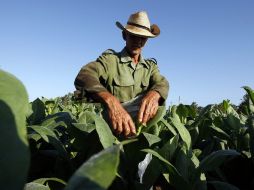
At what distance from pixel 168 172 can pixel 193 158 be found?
179mm

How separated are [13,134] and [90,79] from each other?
7.24ft

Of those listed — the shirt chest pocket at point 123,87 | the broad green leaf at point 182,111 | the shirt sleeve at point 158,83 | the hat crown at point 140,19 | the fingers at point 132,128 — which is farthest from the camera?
the hat crown at point 140,19

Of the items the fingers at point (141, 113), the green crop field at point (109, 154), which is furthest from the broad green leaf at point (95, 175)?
the fingers at point (141, 113)

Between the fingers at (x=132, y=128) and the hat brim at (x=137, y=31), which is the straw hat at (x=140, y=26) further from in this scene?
the fingers at (x=132, y=128)

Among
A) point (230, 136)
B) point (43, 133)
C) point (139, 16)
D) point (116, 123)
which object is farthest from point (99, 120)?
point (139, 16)

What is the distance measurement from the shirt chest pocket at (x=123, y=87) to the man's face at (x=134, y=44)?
0.70 ft

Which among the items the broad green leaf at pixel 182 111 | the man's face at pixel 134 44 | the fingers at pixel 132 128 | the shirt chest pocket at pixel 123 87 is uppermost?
the man's face at pixel 134 44

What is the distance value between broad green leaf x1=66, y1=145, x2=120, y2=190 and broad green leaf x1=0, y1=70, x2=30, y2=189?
8 centimetres

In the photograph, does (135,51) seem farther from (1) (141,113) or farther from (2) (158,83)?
(1) (141,113)

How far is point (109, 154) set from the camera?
563mm

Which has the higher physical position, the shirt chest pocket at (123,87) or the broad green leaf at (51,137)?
the broad green leaf at (51,137)

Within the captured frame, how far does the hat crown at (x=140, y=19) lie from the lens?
3.65m

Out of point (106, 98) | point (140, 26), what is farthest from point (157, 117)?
point (140, 26)

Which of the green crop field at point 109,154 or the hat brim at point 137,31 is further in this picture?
the hat brim at point 137,31
